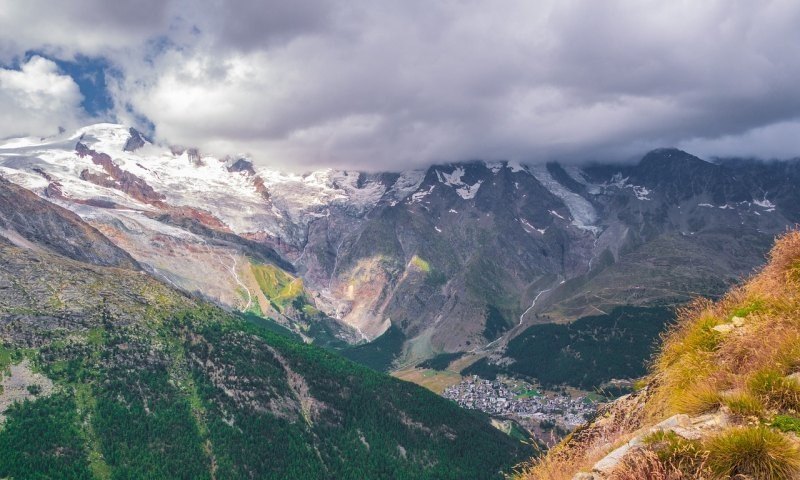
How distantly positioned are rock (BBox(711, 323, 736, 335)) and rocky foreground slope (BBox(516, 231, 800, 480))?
2 centimetres

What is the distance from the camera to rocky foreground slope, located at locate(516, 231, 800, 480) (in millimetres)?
9062

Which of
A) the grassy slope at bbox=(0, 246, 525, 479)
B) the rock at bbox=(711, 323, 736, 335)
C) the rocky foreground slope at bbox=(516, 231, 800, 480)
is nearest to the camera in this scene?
the rocky foreground slope at bbox=(516, 231, 800, 480)

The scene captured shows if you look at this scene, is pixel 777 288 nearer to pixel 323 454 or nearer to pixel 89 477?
pixel 89 477

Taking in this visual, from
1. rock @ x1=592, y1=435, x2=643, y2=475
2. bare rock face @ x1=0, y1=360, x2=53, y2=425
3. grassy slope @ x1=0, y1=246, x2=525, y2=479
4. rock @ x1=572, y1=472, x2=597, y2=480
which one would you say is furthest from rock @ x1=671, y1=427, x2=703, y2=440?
A: bare rock face @ x1=0, y1=360, x2=53, y2=425

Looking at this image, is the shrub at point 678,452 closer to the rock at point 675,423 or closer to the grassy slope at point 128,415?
the rock at point 675,423

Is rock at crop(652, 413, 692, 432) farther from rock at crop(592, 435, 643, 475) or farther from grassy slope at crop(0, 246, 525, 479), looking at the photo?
grassy slope at crop(0, 246, 525, 479)

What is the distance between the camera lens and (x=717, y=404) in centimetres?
1069

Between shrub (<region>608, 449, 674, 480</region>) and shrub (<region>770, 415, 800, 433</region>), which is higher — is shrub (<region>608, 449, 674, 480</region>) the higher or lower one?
the lower one

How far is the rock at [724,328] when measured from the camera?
13.1 metres

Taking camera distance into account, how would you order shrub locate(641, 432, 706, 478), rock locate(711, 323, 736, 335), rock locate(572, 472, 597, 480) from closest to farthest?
shrub locate(641, 432, 706, 478), rock locate(572, 472, 597, 480), rock locate(711, 323, 736, 335)

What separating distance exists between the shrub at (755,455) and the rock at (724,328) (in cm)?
427

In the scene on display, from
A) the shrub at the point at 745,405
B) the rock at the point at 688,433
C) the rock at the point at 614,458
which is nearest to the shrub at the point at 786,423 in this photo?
the shrub at the point at 745,405

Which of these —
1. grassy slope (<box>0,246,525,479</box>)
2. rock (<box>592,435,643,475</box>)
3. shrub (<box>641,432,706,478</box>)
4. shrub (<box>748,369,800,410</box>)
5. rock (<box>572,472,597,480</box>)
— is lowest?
grassy slope (<box>0,246,525,479</box>)

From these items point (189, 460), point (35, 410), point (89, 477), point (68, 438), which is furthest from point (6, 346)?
point (189, 460)
